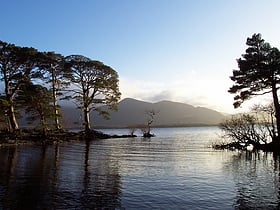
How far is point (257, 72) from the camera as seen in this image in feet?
104

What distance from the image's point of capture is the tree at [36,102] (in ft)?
147

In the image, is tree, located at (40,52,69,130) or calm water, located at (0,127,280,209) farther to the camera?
tree, located at (40,52,69,130)

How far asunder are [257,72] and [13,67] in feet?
119

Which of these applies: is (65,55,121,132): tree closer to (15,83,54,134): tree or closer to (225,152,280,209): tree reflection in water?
(15,83,54,134): tree

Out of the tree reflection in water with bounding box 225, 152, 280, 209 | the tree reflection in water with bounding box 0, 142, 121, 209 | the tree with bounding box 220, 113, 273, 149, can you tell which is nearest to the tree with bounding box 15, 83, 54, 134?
the tree reflection in water with bounding box 0, 142, 121, 209

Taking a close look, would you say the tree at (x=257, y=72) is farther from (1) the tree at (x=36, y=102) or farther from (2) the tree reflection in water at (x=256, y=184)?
(1) the tree at (x=36, y=102)

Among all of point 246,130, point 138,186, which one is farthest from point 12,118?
point 138,186

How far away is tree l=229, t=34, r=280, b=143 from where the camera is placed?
31.3 meters

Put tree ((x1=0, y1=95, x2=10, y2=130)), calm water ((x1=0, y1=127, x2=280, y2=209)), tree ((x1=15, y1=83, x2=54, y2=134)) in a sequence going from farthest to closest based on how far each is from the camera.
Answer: tree ((x1=15, y1=83, x2=54, y2=134)) → tree ((x1=0, y1=95, x2=10, y2=130)) → calm water ((x1=0, y1=127, x2=280, y2=209))

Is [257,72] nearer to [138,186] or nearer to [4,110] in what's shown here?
[138,186]

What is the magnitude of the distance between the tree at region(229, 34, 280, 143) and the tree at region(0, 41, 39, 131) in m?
32.2

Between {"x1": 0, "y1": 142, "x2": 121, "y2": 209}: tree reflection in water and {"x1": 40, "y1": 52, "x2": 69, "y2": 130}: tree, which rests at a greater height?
{"x1": 40, "y1": 52, "x2": 69, "y2": 130}: tree

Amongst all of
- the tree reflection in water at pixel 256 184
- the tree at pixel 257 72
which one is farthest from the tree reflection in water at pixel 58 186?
the tree at pixel 257 72

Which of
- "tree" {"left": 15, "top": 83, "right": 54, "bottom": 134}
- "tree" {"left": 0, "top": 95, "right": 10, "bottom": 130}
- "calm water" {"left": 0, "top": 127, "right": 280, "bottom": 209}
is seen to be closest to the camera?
"calm water" {"left": 0, "top": 127, "right": 280, "bottom": 209}
